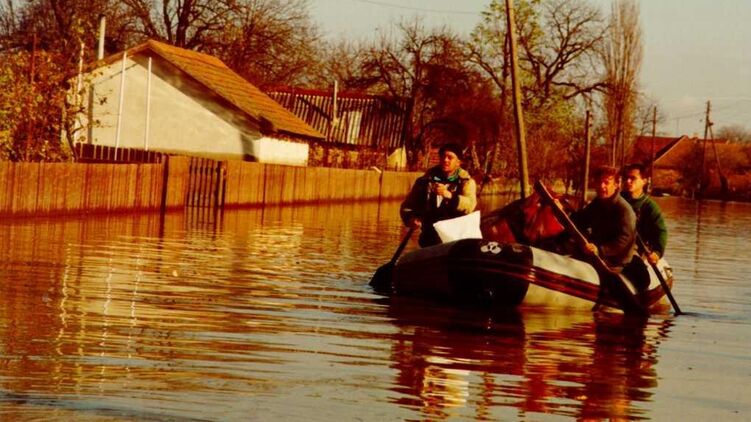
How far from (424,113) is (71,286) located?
62.9 meters

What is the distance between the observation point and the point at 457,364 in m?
11.3

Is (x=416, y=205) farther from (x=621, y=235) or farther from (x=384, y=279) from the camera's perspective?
(x=621, y=235)

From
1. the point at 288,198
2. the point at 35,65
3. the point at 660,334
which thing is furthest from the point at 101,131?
the point at 660,334

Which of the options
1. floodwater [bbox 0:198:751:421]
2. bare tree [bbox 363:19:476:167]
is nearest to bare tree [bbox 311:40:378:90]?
bare tree [bbox 363:19:476:167]

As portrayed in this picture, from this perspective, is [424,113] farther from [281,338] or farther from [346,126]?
[281,338]

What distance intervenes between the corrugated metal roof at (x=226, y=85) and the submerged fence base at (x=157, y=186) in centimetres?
292

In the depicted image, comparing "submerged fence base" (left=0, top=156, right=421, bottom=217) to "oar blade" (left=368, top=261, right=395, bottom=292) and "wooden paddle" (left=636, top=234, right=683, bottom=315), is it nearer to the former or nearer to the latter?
"oar blade" (left=368, top=261, right=395, bottom=292)

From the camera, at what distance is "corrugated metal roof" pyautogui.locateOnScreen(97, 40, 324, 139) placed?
48.5 m

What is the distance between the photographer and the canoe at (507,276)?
15883 mm

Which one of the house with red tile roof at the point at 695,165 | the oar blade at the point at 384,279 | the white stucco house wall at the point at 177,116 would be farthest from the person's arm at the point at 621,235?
the house with red tile roof at the point at 695,165

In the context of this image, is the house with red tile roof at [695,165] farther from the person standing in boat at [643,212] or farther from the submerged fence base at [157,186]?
the person standing in boat at [643,212]

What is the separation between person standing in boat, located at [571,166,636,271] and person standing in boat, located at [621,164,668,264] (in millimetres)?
885

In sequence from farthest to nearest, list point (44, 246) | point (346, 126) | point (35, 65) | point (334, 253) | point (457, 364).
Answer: point (346, 126) < point (35, 65) < point (334, 253) < point (44, 246) < point (457, 364)

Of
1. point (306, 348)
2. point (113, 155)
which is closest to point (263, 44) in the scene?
point (113, 155)
